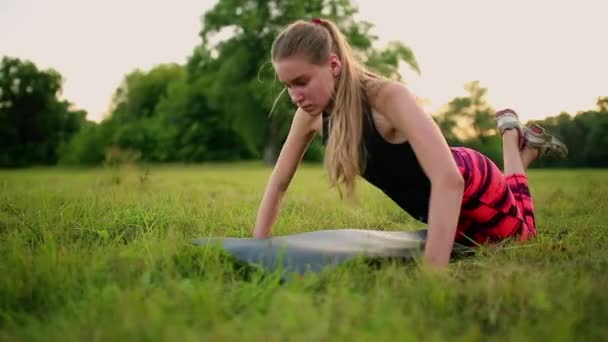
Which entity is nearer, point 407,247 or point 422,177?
point 407,247

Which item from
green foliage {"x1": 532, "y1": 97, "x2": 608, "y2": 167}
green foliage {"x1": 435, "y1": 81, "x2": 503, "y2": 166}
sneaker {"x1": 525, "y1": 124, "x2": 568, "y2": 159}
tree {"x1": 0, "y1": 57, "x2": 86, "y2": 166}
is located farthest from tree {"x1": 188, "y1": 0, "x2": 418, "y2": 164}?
sneaker {"x1": 525, "y1": 124, "x2": 568, "y2": 159}

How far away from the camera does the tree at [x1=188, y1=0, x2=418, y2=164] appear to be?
24.9 metres

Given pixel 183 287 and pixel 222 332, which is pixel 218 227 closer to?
pixel 183 287

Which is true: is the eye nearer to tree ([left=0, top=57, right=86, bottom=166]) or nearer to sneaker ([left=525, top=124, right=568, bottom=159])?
sneaker ([left=525, top=124, right=568, bottom=159])

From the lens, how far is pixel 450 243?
2.14 metres

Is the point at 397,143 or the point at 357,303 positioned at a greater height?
the point at 397,143

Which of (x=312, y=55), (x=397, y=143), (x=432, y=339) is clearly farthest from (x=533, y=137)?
(x=432, y=339)

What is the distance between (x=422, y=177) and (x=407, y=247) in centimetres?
Answer: 47

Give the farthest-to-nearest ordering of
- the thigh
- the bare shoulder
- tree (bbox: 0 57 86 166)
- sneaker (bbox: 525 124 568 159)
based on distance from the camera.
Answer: tree (bbox: 0 57 86 166) → sneaker (bbox: 525 124 568 159) → the thigh → the bare shoulder

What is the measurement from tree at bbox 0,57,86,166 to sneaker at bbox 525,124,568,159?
37235 mm

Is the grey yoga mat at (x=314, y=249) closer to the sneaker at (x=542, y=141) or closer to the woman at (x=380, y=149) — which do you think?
the woman at (x=380, y=149)

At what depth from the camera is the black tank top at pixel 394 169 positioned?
253 cm

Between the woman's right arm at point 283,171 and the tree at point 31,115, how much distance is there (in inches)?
1447

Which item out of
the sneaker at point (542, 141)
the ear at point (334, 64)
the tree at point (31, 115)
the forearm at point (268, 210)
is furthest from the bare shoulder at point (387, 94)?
the tree at point (31, 115)
